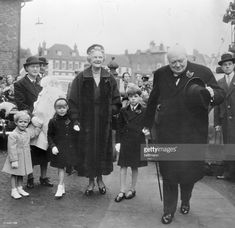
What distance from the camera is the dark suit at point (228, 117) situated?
6.69m

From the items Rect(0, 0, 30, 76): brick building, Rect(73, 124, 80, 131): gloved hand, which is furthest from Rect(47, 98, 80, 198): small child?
Rect(0, 0, 30, 76): brick building

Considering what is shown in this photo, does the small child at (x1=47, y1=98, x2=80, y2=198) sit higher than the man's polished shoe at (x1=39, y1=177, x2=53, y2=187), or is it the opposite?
the small child at (x1=47, y1=98, x2=80, y2=198)

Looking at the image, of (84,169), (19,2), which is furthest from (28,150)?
(19,2)

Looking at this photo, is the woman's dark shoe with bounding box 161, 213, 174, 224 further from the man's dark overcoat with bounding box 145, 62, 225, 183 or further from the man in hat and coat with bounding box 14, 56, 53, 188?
the man in hat and coat with bounding box 14, 56, 53, 188

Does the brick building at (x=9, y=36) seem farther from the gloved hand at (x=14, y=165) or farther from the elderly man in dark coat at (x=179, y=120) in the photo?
the elderly man in dark coat at (x=179, y=120)

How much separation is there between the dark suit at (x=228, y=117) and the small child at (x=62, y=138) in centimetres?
243

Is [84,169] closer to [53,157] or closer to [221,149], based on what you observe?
[53,157]

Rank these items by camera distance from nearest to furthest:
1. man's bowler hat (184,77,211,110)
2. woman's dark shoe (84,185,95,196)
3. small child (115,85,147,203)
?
man's bowler hat (184,77,211,110)
small child (115,85,147,203)
woman's dark shoe (84,185,95,196)

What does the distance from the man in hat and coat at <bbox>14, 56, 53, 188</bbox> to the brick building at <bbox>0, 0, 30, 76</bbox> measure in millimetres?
19284

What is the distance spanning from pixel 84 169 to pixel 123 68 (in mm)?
73451

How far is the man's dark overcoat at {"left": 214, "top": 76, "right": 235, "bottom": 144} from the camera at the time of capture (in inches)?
263

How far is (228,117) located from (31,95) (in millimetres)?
3050

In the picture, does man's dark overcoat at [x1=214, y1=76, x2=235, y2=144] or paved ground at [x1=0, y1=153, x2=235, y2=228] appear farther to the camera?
man's dark overcoat at [x1=214, y1=76, x2=235, y2=144]

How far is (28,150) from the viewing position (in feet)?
19.1
